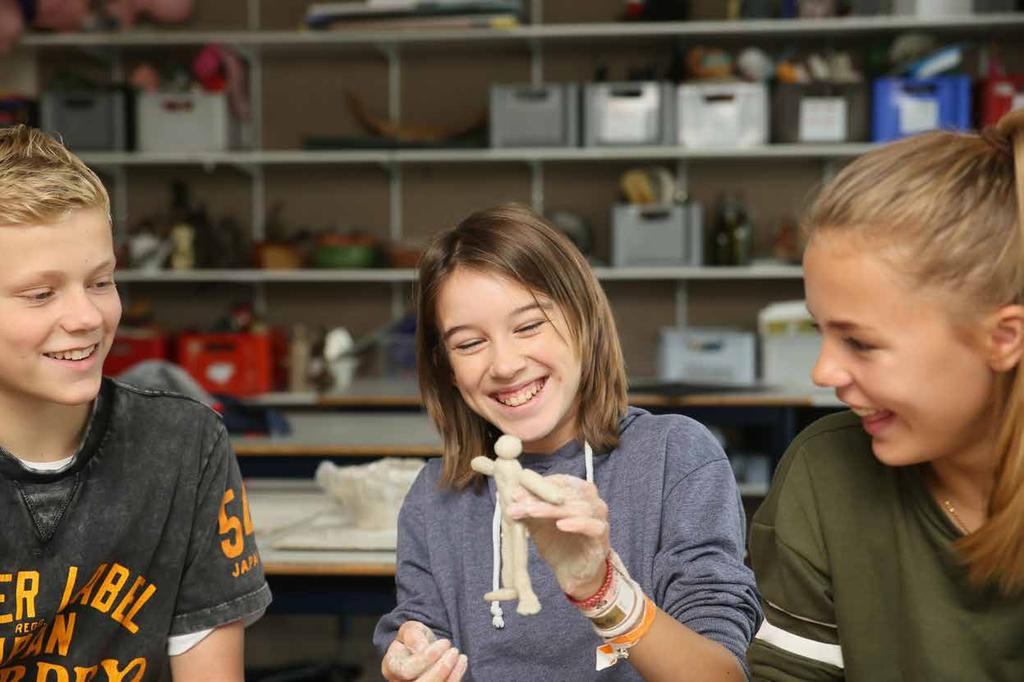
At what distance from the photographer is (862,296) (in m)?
1.00

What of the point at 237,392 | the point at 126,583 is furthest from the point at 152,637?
the point at 237,392

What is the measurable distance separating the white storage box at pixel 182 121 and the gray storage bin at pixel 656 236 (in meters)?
1.74

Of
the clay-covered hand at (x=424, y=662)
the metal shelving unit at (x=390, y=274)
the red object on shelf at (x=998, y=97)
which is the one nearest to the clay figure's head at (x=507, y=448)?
the clay-covered hand at (x=424, y=662)

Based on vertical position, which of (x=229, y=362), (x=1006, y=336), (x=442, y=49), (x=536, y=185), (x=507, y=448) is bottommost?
(x=229, y=362)

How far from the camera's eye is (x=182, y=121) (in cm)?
482

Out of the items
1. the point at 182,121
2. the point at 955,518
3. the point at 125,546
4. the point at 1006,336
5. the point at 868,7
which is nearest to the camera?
the point at 1006,336

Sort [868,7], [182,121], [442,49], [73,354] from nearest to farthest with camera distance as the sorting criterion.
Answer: [73,354]
[868,7]
[182,121]
[442,49]

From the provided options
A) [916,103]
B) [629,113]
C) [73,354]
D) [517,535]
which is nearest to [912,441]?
[517,535]

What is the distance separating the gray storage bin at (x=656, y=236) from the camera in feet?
15.3

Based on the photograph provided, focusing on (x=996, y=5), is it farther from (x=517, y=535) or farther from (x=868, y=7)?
(x=517, y=535)

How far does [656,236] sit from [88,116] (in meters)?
2.46

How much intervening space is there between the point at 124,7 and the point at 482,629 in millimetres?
4372

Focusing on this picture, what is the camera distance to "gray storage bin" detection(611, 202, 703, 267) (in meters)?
4.65

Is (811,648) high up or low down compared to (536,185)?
down
